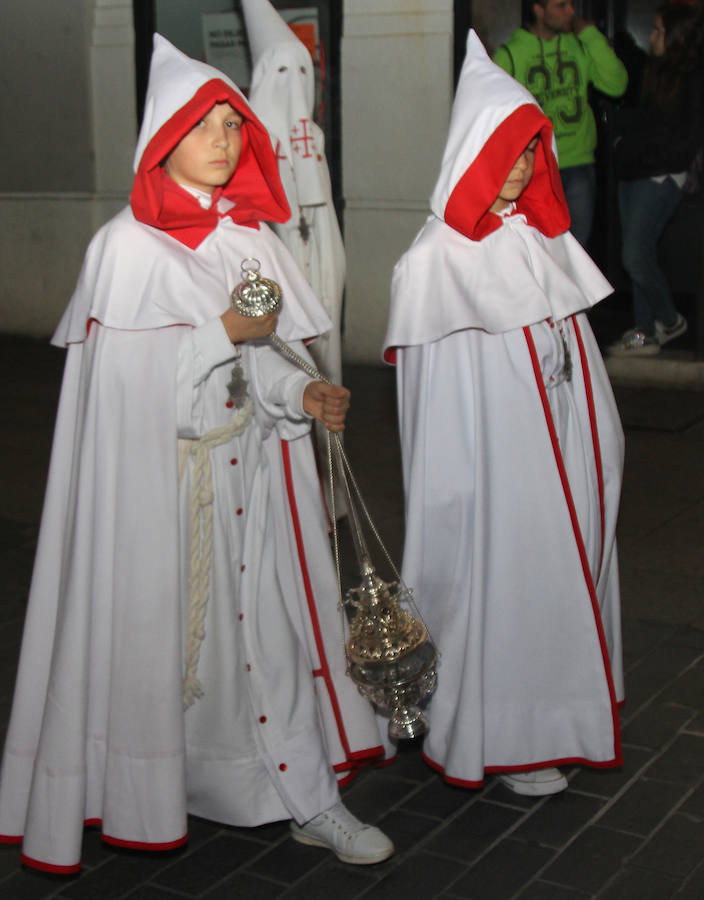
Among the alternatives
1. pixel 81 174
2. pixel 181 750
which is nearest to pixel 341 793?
pixel 181 750

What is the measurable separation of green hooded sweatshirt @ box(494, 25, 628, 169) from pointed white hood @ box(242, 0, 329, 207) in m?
3.17

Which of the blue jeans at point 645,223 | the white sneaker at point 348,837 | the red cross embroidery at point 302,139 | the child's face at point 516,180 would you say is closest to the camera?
the white sneaker at point 348,837

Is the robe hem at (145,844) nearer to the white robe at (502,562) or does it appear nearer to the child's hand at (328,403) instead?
the white robe at (502,562)

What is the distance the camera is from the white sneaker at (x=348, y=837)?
4094 mm

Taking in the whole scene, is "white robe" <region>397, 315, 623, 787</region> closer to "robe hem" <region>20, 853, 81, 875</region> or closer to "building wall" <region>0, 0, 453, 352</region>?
"robe hem" <region>20, 853, 81, 875</region>

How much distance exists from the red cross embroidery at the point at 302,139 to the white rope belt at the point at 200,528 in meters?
2.82

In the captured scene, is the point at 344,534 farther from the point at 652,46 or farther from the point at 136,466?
the point at 652,46

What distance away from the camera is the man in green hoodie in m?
9.60

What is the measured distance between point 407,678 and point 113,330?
4.12ft

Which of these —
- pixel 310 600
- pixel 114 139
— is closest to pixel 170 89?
pixel 310 600

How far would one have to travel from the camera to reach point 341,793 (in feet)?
15.0

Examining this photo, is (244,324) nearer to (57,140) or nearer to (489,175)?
(489,175)

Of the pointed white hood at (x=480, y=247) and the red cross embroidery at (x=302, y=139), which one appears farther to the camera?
the red cross embroidery at (x=302, y=139)

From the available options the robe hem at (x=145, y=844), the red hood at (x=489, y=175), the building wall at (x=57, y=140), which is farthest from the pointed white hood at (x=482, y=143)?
the building wall at (x=57, y=140)
